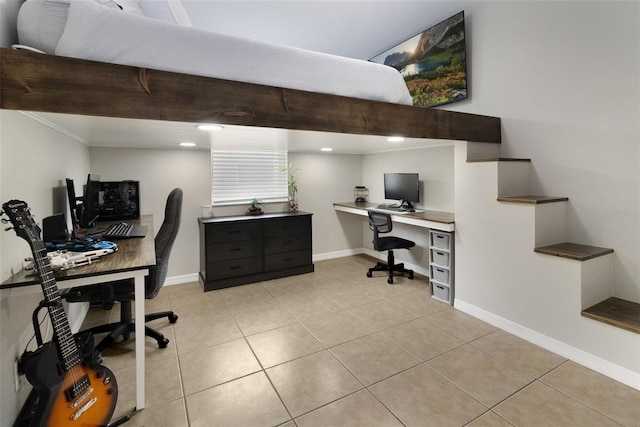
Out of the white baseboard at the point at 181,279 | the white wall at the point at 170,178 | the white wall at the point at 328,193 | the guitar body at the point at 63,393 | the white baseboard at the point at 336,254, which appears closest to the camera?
the guitar body at the point at 63,393

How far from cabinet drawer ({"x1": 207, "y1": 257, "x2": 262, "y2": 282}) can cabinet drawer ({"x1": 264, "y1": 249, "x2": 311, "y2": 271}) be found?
119 mm

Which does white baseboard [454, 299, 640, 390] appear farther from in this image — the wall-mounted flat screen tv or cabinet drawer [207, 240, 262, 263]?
cabinet drawer [207, 240, 262, 263]

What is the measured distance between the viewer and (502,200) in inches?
Answer: 97.3

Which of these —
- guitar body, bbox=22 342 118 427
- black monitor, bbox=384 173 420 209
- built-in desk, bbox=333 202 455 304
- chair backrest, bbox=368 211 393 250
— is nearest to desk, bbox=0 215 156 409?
guitar body, bbox=22 342 118 427

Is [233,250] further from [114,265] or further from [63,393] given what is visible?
[63,393]

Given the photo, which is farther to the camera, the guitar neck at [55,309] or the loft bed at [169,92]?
the guitar neck at [55,309]

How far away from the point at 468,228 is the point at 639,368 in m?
1.37

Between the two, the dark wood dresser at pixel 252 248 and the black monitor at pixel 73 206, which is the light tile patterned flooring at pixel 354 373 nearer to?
the dark wood dresser at pixel 252 248

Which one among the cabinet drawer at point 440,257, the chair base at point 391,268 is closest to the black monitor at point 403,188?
the chair base at point 391,268

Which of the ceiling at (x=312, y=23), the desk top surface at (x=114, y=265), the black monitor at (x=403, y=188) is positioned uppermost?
the ceiling at (x=312, y=23)

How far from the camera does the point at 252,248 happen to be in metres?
3.73

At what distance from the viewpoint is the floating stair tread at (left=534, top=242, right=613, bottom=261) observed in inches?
80.8

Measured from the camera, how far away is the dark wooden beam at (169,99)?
1.21 m

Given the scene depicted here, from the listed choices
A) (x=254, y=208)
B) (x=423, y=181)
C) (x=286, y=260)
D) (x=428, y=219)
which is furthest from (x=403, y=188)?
(x=254, y=208)
